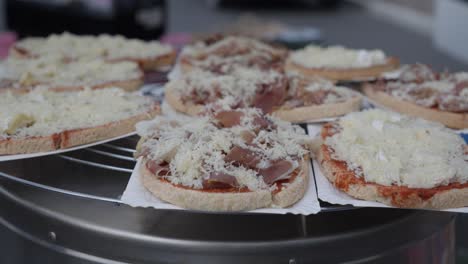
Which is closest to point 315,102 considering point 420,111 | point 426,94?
point 420,111

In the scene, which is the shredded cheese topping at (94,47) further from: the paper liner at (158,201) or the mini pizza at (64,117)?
the paper liner at (158,201)

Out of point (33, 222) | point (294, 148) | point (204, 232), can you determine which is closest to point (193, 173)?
point (204, 232)

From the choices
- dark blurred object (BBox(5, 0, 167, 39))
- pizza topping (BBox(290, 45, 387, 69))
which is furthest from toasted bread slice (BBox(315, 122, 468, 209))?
dark blurred object (BBox(5, 0, 167, 39))

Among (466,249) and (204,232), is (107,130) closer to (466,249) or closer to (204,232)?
(204,232)

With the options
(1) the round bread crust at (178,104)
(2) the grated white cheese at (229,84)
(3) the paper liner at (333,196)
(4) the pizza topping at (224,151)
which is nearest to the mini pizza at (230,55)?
(2) the grated white cheese at (229,84)

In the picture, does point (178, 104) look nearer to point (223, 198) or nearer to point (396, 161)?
point (223, 198)

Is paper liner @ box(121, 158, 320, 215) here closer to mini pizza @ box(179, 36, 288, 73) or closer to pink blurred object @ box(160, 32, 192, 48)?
mini pizza @ box(179, 36, 288, 73)
